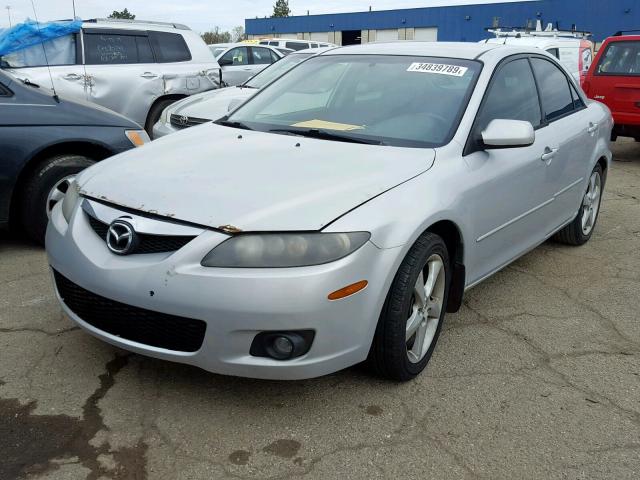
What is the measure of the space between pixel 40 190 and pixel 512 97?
130 inches

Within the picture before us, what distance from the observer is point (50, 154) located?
15.5 feet

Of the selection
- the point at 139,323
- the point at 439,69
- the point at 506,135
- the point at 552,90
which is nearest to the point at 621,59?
the point at 552,90

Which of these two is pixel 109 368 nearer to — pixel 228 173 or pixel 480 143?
pixel 228 173

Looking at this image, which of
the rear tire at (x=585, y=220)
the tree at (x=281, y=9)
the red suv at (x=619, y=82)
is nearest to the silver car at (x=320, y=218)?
the rear tire at (x=585, y=220)

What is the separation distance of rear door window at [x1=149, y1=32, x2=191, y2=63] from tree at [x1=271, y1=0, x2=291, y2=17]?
77.6 metres

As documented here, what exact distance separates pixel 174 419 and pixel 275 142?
58.8 inches

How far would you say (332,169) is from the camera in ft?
9.62

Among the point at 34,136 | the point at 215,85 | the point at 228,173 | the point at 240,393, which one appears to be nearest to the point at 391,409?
the point at 240,393

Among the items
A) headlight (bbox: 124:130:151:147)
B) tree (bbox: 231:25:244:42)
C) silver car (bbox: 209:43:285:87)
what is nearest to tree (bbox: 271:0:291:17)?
tree (bbox: 231:25:244:42)

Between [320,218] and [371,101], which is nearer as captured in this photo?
[320,218]

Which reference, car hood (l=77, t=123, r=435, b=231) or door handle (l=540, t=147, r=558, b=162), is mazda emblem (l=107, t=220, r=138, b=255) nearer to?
car hood (l=77, t=123, r=435, b=231)

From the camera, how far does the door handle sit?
398 centimetres

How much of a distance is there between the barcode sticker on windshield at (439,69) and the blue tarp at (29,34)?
5652mm

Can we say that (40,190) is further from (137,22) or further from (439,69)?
(137,22)
